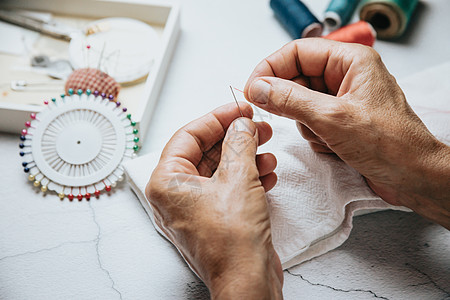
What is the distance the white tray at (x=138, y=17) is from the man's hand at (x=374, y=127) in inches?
13.5

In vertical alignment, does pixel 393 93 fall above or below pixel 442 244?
above

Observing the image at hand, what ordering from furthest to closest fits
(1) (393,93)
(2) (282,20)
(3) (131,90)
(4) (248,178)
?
1. (2) (282,20)
2. (3) (131,90)
3. (1) (393,93)
4. (4) (248,178)

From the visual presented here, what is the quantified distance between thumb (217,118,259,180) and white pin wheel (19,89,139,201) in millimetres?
358

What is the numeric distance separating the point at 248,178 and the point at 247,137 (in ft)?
0.32

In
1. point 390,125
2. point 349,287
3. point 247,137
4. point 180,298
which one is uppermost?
point 390,125

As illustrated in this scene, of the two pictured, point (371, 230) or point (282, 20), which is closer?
point (371, 230)

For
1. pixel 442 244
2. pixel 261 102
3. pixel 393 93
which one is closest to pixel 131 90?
pixel 261 102

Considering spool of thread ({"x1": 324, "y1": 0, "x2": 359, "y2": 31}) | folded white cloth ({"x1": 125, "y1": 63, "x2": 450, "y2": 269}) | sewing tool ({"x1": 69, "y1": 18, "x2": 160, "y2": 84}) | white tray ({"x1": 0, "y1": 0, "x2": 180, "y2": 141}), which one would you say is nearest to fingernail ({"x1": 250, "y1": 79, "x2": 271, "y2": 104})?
folded white cloth ({"x1": 125, "y1": 63, "x2": 450, "y2": 269})

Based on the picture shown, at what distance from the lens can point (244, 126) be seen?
0.86 meters

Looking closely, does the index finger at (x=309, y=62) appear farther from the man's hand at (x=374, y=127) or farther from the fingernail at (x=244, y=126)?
the fingernail at (x=244, y=126)

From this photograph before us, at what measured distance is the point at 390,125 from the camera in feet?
2.83

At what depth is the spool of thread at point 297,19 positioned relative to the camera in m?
1.33

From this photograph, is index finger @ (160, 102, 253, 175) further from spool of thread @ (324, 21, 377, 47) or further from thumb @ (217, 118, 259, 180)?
spool of thread @ (324, 21, 377, 47)

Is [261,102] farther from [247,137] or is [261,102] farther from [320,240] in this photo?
[320,240]
